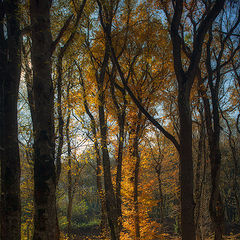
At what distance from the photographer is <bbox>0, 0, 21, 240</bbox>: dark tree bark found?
11.8 feet

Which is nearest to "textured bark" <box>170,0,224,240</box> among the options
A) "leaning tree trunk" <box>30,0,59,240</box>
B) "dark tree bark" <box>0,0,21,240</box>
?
"leaning tree trunk" <box>30,0,59,240</box>

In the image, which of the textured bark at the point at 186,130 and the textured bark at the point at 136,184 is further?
the textured bark at the point at 136,184

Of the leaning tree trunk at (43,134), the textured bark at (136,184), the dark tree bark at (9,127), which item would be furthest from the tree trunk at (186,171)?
the textured bark at (136,184)

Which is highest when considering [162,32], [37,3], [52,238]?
[162,32]

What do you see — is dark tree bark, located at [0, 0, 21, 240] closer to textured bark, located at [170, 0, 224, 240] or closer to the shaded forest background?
the shaded forest background

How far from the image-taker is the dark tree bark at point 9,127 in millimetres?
3600

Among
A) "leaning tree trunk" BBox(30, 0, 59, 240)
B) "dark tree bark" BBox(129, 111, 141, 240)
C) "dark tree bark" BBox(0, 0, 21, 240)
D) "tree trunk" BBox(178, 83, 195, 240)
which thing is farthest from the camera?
"dark tree bark" BBox(129, 111, 141, 240)

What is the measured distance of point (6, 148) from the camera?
385 centimetres

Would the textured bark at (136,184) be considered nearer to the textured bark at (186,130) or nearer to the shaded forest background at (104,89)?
the shaded forest background at (104,89)

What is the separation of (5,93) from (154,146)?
37.0 feet

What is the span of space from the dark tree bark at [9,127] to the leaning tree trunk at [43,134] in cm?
112

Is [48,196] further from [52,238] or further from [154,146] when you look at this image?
[154,146]

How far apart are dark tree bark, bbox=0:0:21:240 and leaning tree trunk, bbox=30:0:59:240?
1121 millimetres

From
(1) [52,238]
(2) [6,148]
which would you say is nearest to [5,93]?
(2) [6,148]
